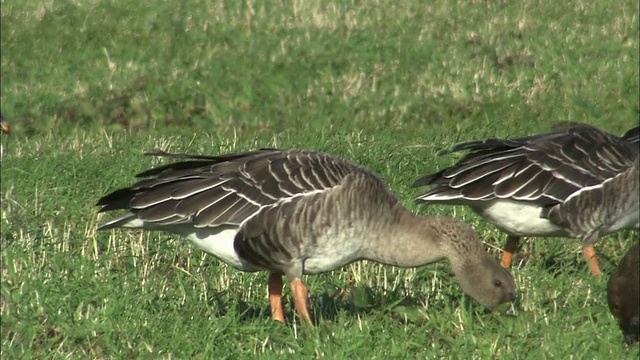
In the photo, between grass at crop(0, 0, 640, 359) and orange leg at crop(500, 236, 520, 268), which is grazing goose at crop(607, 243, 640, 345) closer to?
grass at crop(0, 0, 640, 359)

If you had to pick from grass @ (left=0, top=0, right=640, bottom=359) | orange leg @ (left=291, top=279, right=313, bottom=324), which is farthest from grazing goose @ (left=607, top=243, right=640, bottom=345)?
orange leg @ (left=291, top=279, right=313, bottom=324)

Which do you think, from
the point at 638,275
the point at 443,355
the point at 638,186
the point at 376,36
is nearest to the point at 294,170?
the point at 443,355

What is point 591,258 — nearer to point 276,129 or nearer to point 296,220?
point 296,220

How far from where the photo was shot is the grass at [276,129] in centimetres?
618

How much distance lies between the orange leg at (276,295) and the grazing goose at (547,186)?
1287 mm

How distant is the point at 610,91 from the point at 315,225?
306 inches

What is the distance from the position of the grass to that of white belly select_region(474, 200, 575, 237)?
1.05ft

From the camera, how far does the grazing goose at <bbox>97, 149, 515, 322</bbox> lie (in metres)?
6.20

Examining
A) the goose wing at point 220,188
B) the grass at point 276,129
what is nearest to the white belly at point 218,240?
the goose wing at point 220,188

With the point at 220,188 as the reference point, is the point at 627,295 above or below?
below

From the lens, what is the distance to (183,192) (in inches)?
250

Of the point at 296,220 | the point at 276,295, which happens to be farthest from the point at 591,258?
the point at 296,220

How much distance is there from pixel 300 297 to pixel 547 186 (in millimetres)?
2208

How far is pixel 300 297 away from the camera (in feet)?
20.7
